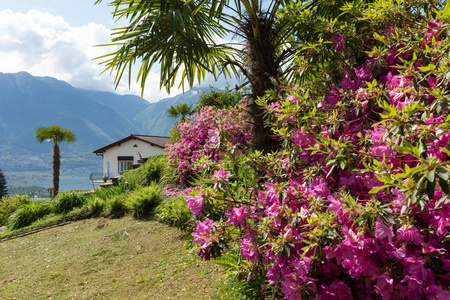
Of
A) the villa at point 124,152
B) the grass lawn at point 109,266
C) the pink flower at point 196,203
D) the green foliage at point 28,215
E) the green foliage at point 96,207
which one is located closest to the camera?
the pink flower at point 196,203

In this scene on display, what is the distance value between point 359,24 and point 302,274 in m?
2.28

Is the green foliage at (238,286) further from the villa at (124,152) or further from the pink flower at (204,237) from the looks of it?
the villa at (124,152)

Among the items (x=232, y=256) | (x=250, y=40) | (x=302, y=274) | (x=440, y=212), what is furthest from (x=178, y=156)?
(x=440, y=212)

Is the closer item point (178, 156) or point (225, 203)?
point (225, 203)

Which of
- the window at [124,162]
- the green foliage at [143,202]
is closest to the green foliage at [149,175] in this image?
the green foliage at [143,202]

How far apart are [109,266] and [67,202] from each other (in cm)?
652

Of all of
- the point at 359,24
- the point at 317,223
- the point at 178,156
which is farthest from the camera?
the point at 178,156

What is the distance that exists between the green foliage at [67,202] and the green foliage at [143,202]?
158 inches

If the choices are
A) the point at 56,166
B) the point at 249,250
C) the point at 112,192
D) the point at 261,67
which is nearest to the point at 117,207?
the point at 112,192

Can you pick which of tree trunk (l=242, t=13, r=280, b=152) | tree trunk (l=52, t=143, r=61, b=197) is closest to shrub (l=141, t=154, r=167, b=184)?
tree trunk (l=242, t=13, r=280, b=152)

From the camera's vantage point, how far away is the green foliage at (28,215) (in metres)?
9.88

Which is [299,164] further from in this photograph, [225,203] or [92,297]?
[92,297]

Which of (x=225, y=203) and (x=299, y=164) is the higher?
(x=299, y=164)

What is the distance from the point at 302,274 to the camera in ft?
6.20
